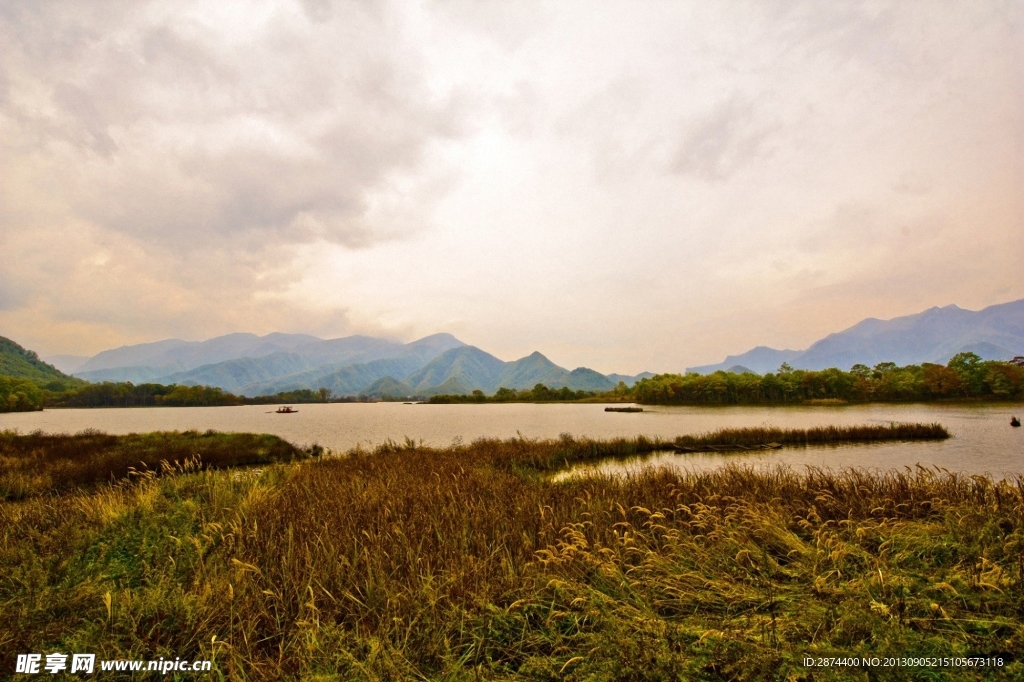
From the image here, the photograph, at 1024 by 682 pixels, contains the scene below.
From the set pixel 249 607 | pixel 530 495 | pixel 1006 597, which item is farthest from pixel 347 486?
pixel 1006 597

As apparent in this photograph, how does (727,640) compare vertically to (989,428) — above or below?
above

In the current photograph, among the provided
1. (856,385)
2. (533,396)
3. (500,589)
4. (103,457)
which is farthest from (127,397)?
(856,385)

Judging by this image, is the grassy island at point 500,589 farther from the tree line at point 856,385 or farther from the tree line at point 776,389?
the tree line at point 776,389

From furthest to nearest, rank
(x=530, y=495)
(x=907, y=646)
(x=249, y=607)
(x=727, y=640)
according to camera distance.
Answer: (x=530, y=495), (x=249, y=607), (x=727, y=640), (x=907, y=646)

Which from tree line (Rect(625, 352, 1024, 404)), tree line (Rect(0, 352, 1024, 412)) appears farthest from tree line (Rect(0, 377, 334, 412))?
tree line (Rect(625, 352, 1024, 404))

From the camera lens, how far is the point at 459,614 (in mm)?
4539

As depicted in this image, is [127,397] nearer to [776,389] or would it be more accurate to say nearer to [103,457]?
[103,457]

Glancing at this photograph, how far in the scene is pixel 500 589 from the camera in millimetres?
5047

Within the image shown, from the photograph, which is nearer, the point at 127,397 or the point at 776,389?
the point at 776,389

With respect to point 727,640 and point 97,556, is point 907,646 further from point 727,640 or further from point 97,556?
point 97,556

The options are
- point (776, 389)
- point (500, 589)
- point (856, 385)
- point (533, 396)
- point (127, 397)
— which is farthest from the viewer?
point (533, 396)

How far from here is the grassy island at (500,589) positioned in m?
3.45

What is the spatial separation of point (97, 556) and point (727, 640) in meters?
8.59

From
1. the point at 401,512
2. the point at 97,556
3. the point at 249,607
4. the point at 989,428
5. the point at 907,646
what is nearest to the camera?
the point at 907,646
